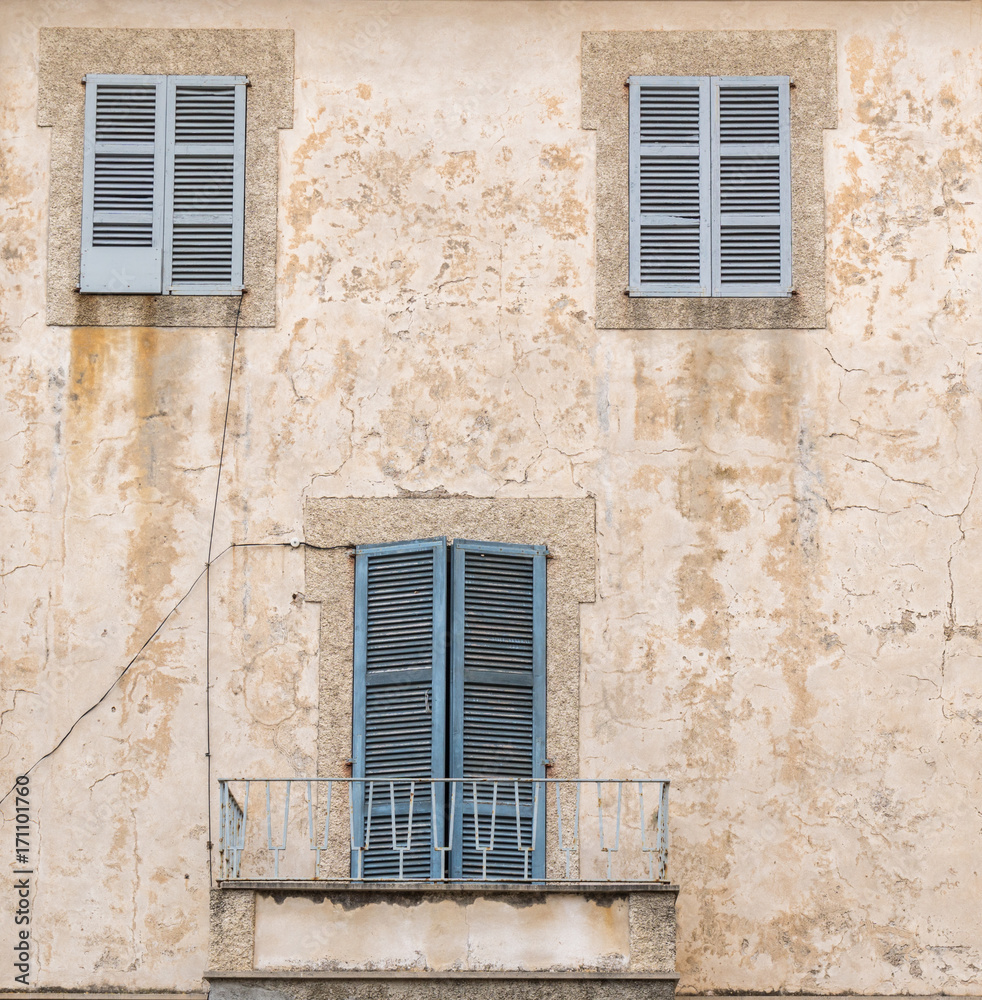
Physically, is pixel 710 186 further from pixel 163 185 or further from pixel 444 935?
pixel 444 935

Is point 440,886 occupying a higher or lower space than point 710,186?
lower

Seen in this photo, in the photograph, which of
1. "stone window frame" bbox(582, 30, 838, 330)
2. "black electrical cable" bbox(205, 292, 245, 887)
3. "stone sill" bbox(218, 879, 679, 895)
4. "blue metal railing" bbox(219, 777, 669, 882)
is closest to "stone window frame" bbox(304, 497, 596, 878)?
"blue metal railing" bbox(219, 777, 669, 882)

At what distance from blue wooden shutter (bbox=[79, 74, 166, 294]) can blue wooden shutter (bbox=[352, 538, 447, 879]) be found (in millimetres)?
2150

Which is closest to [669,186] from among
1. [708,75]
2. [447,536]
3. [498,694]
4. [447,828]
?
[708,75]

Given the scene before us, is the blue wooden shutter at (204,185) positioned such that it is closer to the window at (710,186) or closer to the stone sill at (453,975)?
the window at (710,186)

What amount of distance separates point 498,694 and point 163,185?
11.6 ft

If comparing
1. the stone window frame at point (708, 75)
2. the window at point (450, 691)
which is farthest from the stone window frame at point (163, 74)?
the stone window frame at point (708, 75)

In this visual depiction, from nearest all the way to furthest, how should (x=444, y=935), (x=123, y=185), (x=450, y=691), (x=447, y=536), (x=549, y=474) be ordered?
(x=444, y=935) < (x=450, y=691) < (x=447, y=536) < (x=549, y=474) < (x=123, y=185)

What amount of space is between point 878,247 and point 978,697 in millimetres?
2618

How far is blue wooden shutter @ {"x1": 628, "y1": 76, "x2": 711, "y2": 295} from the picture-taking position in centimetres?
1096

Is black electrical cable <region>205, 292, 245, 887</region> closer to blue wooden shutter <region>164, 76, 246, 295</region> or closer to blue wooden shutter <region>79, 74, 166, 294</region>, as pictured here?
blue wooden shutter <region>164, 76, 246, 295</region>

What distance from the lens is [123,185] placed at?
435 inches

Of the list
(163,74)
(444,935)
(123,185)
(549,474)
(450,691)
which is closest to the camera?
(444,935)

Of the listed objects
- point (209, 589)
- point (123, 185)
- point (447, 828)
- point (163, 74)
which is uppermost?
point (163, 74)
